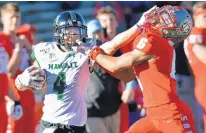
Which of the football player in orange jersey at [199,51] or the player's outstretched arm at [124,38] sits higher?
the player's outstretched arm at [124,38]

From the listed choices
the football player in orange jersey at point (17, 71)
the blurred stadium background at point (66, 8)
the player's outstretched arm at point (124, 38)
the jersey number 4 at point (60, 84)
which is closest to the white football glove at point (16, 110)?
the football player in orange jersey at point (17, 71)

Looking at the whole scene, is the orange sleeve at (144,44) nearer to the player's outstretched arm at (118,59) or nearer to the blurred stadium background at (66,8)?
the player's outstretched arm at (118,59)

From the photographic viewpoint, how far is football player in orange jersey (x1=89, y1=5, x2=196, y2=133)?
19.5ft

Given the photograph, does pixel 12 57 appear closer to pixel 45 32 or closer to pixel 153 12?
pixel 153 12

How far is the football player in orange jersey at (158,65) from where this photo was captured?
5.96 m

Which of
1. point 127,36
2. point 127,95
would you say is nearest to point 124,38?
point 127,36

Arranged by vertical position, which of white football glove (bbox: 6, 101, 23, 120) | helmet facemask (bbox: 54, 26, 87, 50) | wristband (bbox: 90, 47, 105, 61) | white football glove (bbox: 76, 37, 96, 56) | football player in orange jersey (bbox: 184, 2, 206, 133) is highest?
helmet facemask (bbox: 54, 26, 87, 50)

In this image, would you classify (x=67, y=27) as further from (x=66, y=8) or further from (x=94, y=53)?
(x=66, y=8)

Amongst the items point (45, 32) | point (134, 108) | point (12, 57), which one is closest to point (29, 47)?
point (12, 57)

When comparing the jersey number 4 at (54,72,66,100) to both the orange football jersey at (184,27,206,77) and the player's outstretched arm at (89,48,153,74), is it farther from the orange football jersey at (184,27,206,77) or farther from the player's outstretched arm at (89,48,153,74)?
the orange football jersey at (184,27,206,77)

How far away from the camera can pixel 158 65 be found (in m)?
5.98

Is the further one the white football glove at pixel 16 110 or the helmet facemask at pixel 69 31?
the white football glove at pixel 16 110

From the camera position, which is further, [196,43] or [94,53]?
[196,43]

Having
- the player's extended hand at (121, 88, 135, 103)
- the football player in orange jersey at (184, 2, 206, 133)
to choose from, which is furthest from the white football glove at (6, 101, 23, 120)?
the football player in orange jersey at (184, 2, 206, 133)
